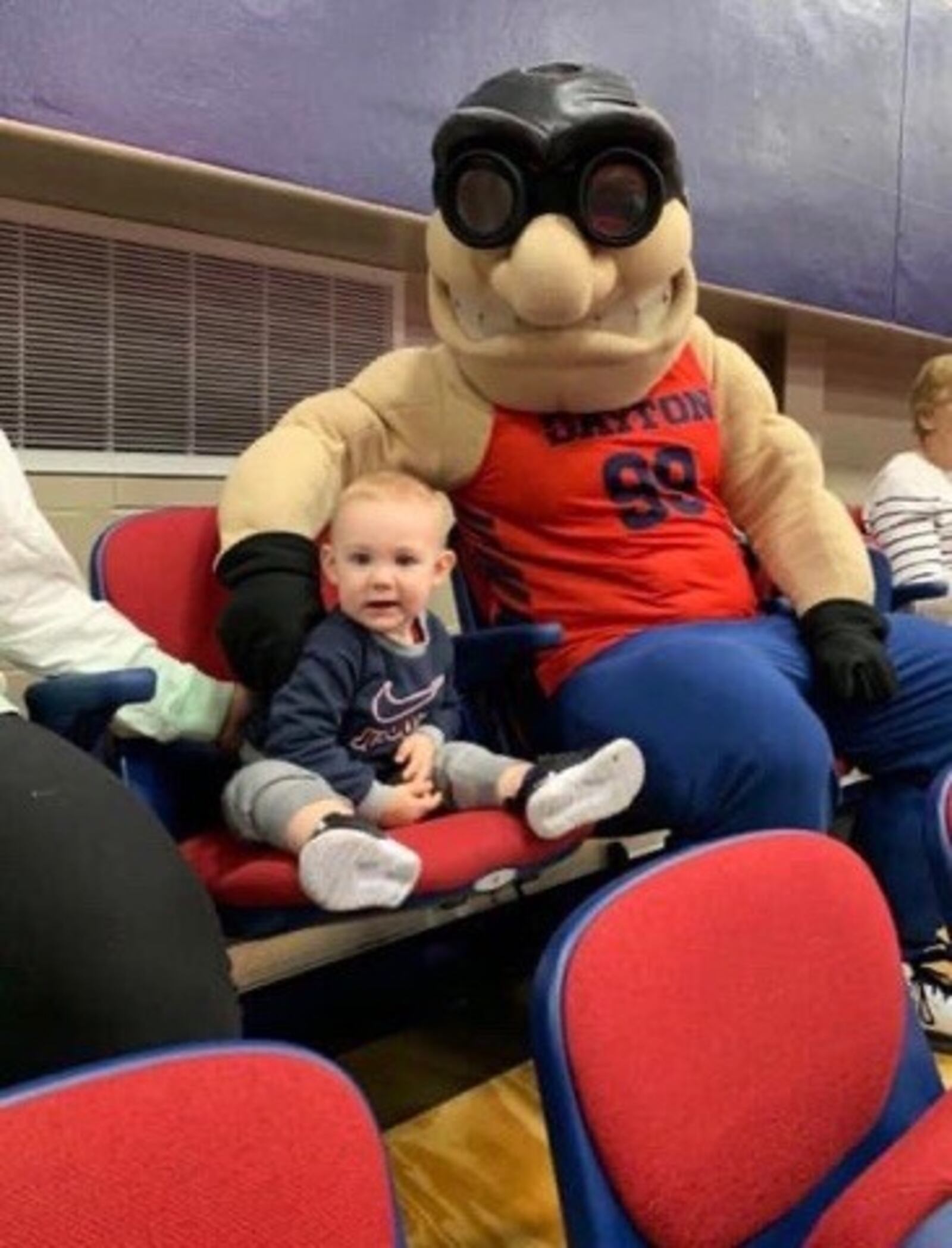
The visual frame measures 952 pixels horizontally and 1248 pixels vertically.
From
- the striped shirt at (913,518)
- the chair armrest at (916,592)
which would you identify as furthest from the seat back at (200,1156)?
the striped shirt at (913,518)

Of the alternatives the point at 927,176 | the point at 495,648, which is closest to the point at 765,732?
the point at 495,648

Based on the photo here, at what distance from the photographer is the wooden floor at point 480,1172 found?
4.46 feet

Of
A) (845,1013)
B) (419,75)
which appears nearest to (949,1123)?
(845,1013)

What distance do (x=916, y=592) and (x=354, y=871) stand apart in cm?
134

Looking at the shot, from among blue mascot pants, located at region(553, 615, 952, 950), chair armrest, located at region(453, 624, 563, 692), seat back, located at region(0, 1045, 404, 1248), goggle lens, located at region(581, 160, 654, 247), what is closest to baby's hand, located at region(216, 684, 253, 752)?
chair armrest, located at region(453, 624, 563, 692)

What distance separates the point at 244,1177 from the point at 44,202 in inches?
64.2

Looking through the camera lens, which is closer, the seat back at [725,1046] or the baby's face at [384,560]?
the seat back at [725,1046]

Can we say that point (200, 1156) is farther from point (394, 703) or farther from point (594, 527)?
point (594, 527)

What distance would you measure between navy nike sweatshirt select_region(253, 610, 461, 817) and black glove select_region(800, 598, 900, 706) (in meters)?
0.47

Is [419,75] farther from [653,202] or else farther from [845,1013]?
[845,1013]

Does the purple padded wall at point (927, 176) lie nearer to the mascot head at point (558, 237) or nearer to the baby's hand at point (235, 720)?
the mascot head at point (558, 237)

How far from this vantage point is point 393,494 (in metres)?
1.51

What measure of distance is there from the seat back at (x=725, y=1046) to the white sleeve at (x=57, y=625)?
28.3 inches

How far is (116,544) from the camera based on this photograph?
1.54m
